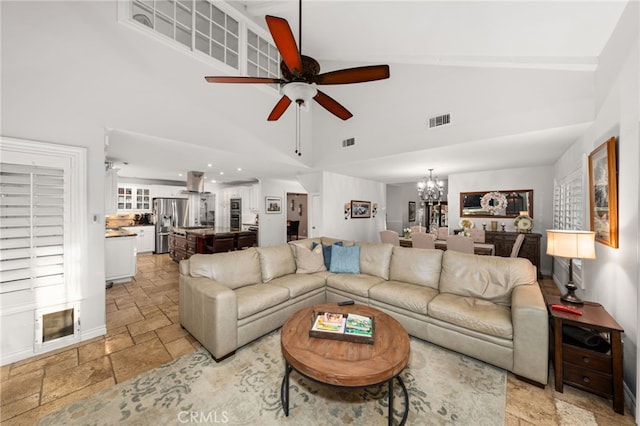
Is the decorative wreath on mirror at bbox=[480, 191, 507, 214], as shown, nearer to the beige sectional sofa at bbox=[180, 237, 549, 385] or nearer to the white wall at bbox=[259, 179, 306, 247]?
the beige sectional sofa at bbox=[180, 237, 549, 385]

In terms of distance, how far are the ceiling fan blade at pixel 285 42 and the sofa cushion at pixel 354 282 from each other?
2491mm

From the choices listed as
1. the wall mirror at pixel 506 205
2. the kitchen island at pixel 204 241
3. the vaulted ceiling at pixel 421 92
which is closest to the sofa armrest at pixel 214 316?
the vaulted ceiling at pixel 421 92

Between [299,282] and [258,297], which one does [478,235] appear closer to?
[299,282]

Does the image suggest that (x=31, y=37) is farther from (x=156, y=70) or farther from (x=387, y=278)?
(x=387, y=278)

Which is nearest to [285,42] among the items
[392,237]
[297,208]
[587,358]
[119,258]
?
[587,358]

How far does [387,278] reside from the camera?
340 cm

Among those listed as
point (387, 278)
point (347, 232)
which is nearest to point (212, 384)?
point (387, 278)

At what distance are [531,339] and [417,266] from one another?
1304 mm

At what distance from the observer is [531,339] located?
6.54ft

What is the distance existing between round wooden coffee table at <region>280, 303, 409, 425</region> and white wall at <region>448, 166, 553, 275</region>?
5385mm

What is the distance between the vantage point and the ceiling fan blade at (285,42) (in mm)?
1558

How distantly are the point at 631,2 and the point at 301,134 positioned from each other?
460cm

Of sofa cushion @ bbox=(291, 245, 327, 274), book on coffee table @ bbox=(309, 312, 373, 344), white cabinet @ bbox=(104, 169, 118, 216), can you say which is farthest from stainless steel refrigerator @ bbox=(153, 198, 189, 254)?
book on coffee table @ bbox=(309, 312, 373, 344)

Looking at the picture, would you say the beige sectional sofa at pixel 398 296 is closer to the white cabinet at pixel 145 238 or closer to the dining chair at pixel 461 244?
the dining chair at pixel 461 244
